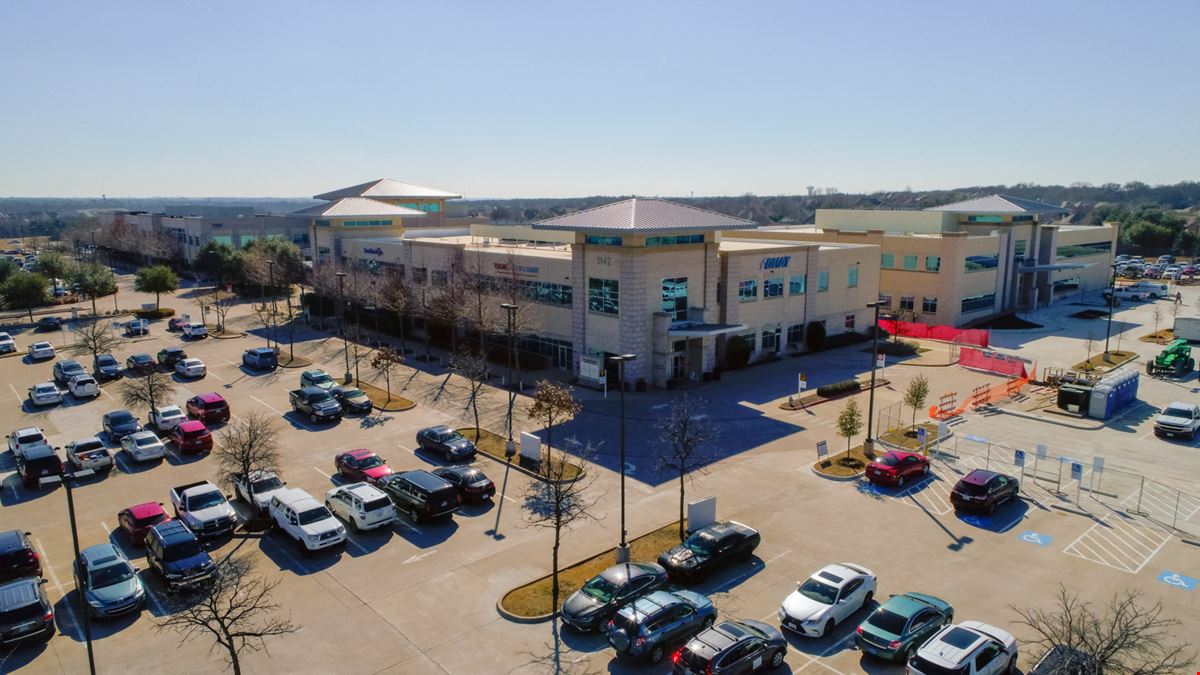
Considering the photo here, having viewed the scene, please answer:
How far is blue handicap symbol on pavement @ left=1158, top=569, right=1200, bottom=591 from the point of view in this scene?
21438 millimetres

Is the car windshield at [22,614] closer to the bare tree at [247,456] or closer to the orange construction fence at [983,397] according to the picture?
the bare tree at [247,456]

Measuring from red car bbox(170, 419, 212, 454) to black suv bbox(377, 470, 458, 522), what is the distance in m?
11.5

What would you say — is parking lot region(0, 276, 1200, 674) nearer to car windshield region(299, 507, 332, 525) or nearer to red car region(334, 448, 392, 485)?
red car region(334, 448, 392, 485)

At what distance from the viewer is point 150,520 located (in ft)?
81.6

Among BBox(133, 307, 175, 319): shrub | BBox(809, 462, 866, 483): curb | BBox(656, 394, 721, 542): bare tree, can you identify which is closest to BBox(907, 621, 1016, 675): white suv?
BBox(656, 394, 721, 542): bare tree

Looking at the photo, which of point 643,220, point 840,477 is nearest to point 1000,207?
point 643,220

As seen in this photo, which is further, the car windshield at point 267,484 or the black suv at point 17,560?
the car windshield at point 267,484

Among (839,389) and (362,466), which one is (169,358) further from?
(839,389)

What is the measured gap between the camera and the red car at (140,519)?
80.7ft

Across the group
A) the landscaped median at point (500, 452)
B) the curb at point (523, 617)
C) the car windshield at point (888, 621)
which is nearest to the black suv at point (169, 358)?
the landscaped median at point (500, 452)

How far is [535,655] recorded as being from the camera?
60.3 ft

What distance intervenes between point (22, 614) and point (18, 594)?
34.0 inches

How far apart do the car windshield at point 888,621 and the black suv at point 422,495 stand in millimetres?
14113

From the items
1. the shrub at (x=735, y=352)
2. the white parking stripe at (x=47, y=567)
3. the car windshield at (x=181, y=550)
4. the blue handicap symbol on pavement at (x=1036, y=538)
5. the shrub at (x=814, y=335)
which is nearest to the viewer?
the car windshield at (x=181, y=550)
